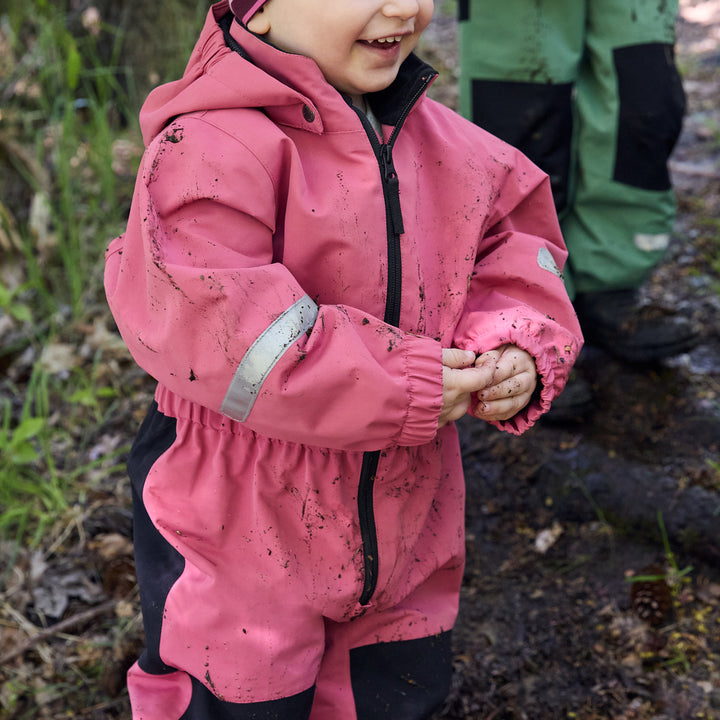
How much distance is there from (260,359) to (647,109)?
1794 millimetres

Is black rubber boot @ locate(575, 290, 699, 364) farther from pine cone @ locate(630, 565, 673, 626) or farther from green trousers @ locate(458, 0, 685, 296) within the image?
pine cone @ locate(630, 565, 673, 626)

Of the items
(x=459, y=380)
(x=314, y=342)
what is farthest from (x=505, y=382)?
(x=314, y=342)

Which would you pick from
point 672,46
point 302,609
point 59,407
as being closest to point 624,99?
point 672,46

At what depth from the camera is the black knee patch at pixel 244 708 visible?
1.41 m

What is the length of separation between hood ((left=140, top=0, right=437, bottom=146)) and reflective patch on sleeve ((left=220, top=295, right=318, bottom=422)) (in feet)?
1.11

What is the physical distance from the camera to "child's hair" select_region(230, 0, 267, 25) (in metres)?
1.34

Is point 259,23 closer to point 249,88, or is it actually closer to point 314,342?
point 249,88

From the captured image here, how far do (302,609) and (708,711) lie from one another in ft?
3.45

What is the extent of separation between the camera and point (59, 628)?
2.09m

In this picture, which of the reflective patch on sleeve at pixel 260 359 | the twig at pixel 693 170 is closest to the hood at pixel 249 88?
the reflective patch on sleeve at pixel 260 359

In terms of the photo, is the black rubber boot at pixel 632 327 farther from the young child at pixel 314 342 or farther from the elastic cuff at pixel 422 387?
the elastic cuff at pixel 422 387

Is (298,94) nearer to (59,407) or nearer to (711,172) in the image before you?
(59,407)

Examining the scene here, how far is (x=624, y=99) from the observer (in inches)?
97.3

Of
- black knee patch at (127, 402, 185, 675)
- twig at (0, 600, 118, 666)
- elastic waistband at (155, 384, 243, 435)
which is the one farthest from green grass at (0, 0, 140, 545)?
elastic waistband at (155, 384, 243, 435)
